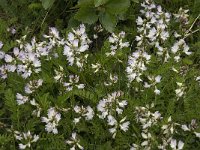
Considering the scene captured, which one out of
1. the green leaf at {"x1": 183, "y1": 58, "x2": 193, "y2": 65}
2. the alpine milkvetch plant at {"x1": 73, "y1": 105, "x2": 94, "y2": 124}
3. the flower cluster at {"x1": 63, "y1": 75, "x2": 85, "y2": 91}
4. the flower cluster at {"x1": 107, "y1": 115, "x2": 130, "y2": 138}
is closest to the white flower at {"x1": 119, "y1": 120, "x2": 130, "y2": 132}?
the flower cluster at {"x1": 107, "y1": 115, "x2": 130, "y2": 138}

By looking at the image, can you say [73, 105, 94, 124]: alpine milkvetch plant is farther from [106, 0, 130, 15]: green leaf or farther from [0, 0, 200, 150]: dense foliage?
[106, 0, 130, 15]: green leaf

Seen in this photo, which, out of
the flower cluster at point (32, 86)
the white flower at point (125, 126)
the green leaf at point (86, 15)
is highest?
the green leaf at point (86, 15)

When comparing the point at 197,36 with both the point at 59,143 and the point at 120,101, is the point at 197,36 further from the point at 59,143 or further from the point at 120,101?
the point at 59,143

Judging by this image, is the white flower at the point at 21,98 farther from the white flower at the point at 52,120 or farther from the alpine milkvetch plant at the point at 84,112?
the alpine milkvetch plant at the point at 84,112

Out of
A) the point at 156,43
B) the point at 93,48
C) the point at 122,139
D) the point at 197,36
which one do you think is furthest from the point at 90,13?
the point at 122,139

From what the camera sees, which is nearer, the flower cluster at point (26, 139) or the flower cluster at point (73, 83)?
the flower cluster at point (26, 139)

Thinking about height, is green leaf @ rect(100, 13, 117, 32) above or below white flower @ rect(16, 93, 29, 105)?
above

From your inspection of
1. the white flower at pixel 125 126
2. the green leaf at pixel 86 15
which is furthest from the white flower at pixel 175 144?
the green leaf at pixel 86 15

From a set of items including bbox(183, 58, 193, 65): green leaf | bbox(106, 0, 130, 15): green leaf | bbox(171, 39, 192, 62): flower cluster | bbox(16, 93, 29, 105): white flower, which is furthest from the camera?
bbox(106, 0, 130, 15): green leaf
